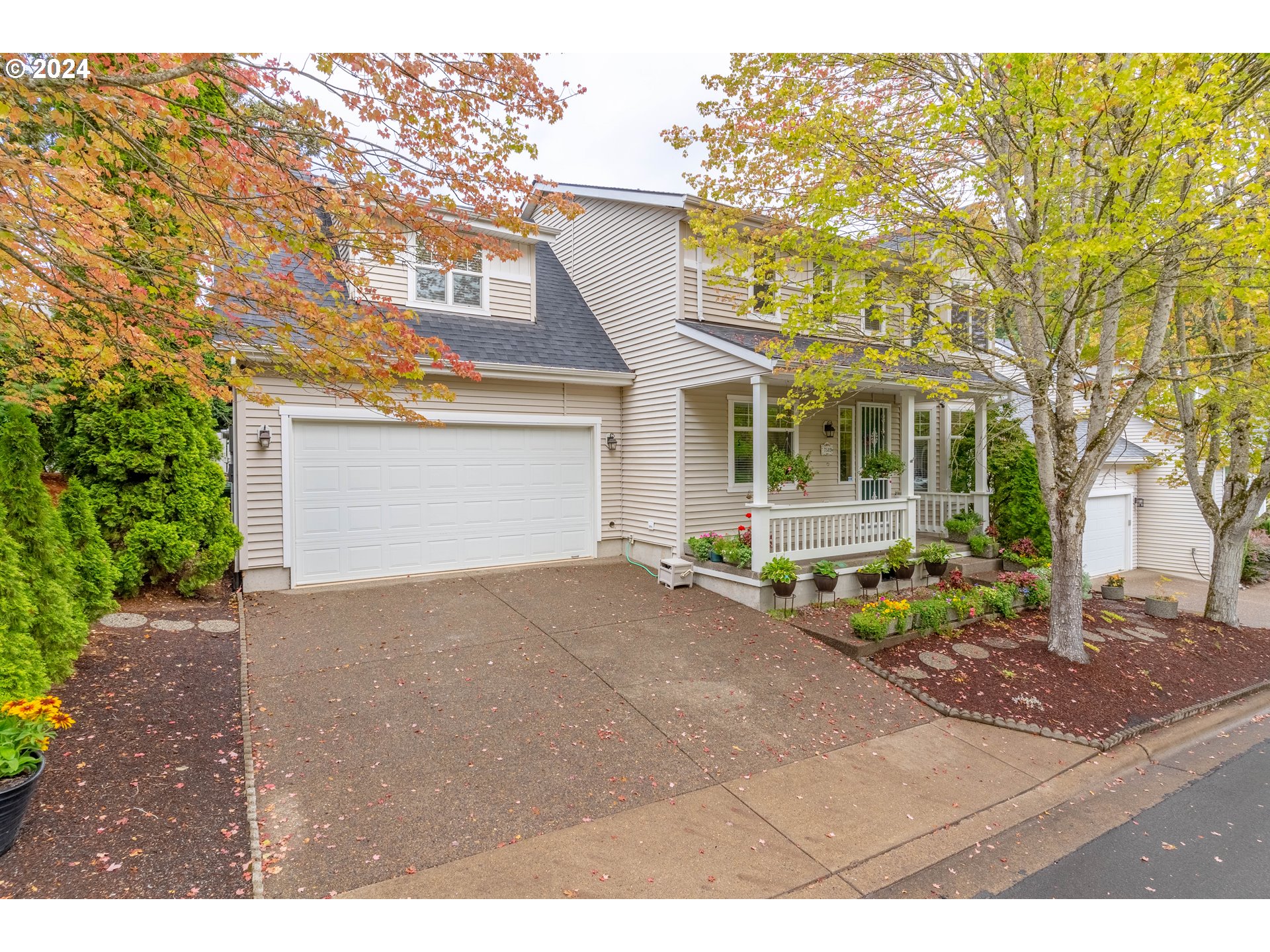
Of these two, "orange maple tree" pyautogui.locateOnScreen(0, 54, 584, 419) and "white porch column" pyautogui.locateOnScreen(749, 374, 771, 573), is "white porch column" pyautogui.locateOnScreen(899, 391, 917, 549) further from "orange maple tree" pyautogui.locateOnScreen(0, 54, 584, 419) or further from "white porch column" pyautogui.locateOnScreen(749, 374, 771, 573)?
"orange maple tree" pyautogui.locateOnScreen(0, 54, 584, 419)

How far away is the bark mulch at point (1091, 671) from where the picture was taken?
5.44 metres

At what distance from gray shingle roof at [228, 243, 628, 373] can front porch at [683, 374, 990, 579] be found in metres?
2.09

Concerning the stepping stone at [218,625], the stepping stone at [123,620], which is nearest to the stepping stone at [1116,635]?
the stepping stone at [218,625]

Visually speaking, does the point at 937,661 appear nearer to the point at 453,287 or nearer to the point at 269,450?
the point at 269,450

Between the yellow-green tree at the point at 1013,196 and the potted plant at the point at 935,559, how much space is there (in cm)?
222

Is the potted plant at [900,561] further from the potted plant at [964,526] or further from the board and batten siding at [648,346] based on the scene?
the board and batten siding at [648,346]

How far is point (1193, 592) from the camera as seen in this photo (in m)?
11.0

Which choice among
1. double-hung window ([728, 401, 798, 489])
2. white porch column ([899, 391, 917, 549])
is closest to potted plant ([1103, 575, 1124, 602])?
white porch column ([899, 391, 917, 549])

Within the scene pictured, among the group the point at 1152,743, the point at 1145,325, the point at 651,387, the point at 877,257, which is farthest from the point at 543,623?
the point at 1145,325

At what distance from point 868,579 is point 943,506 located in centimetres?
437

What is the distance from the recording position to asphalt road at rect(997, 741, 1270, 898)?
10.5 feet

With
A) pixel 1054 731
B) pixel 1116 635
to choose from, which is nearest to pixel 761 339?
pixel 1116 635

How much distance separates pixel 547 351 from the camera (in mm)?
9836

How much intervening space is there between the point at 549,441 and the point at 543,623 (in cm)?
368
